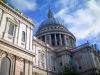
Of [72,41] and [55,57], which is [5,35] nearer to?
[55,57]

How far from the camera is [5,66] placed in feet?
70.6

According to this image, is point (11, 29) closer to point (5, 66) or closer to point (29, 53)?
point (29, 53)

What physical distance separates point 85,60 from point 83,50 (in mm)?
2604

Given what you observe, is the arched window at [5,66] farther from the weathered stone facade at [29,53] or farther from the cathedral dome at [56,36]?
the cathedral dome at [56,36]

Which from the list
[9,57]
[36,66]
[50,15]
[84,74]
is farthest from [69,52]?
[50,15]

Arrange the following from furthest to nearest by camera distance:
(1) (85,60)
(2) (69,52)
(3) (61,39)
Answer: (3) (61,39) < (2) (69,52) < (1) (85,60)

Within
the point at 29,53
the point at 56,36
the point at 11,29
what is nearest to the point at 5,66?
the point at 29,53

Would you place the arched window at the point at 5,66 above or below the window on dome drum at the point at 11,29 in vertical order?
below

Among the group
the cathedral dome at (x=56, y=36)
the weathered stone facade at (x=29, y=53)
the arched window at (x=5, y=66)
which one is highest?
the cathedral dome at (x=56, y=36)

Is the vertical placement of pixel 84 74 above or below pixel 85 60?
below

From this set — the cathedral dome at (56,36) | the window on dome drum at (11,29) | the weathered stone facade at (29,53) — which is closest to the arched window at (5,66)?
the weathered stone facade at (29,53)

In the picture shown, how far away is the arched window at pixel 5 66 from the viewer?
2089cm

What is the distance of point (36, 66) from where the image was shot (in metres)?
31.6

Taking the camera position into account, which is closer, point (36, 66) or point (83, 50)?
point (36, 66)
